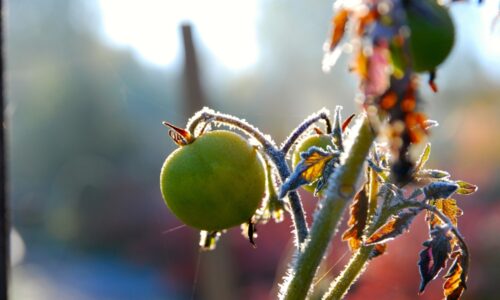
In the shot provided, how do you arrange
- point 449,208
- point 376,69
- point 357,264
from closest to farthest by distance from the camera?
1. point 376,69
2. point 357,264
3. point 449,208

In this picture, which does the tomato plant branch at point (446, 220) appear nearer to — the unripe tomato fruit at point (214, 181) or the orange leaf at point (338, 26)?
the unripe tomato fruit at point (214, 181)

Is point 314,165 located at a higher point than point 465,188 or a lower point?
higher

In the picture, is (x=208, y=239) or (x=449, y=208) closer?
(x=449, y=208)

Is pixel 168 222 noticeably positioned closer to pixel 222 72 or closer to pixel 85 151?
pixel 85 151

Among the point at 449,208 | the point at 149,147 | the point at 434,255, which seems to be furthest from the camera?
the point at 149,147

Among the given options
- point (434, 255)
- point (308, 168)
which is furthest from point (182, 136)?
point (434, 255)

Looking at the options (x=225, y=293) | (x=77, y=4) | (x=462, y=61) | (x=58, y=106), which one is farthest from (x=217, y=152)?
(x=77, y=4)

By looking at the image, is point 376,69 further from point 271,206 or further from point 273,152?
point 271,206

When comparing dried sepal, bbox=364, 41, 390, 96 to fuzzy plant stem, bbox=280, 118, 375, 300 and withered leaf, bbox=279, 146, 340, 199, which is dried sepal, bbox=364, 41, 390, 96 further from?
withered leaf, bbox=279, 146, 340, 199
